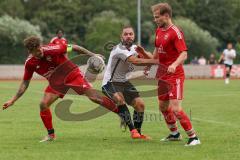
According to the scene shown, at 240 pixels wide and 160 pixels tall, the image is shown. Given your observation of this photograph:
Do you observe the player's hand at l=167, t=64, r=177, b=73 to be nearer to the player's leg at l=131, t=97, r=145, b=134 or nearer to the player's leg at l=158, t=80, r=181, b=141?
the player's leg at l=158, t=80, r=181, b=141

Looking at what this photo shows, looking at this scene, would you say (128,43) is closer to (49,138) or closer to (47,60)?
(47,60)

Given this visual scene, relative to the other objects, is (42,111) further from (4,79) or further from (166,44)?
(4,79)

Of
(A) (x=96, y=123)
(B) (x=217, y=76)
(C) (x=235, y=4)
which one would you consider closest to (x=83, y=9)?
(C) (x=235, y=4)

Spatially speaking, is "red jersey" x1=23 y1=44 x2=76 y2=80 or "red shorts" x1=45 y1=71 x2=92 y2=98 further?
"red shorts" x1=45 y1=71 x2=92 y2=98

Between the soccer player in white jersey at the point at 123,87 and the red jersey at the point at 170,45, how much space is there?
890 mm

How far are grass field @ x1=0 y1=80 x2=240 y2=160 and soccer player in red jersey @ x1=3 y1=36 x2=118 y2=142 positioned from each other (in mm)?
605

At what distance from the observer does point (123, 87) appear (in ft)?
42.3

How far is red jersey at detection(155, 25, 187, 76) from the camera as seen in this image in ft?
36.4

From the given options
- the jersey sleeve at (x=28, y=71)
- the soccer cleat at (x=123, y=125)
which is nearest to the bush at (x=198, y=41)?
the soccer cleat at (x=123, y=125)

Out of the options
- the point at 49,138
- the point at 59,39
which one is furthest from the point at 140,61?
the point at 59,39

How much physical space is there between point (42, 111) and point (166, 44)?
8.79 feet

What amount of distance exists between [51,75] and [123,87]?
4.61 feet

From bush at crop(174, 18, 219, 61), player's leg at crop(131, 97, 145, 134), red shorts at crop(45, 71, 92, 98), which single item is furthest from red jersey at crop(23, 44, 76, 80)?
bush at crop(174, 18, 219, 61)

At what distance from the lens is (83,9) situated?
8988cm
